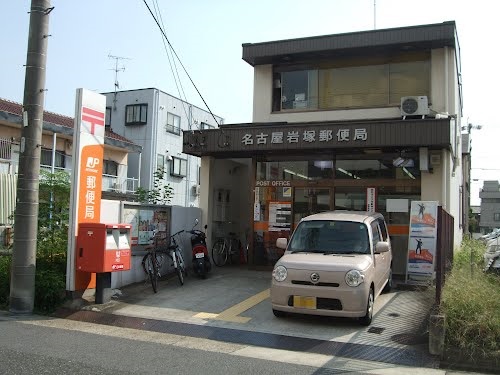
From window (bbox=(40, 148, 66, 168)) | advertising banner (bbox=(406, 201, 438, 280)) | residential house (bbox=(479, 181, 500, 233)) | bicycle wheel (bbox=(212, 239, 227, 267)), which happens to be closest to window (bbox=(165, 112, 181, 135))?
window (bbox=(40, 148, 66, 168))

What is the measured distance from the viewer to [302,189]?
12.7 meters

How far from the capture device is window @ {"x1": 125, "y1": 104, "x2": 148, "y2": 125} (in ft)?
102

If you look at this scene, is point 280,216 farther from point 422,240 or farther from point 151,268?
point 151,268

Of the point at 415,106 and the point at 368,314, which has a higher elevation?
the point at 415,106

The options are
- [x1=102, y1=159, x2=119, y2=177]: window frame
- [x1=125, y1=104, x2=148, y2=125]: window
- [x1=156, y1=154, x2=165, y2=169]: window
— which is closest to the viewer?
[x1=102, y1=159, x2=119, y2=177]: window frame

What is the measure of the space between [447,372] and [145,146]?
2734 centimetres

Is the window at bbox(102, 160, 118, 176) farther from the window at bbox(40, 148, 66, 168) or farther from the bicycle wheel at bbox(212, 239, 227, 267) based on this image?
the bicycle wheel at bbox(212, 239, 227, 267)

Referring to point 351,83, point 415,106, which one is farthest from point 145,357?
point 351,83

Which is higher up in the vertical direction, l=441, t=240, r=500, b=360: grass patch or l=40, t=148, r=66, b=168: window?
l=40, t=148, r=66, b=168: window

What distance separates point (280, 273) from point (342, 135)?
4.75 metres

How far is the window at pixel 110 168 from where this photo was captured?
26953 millimetres

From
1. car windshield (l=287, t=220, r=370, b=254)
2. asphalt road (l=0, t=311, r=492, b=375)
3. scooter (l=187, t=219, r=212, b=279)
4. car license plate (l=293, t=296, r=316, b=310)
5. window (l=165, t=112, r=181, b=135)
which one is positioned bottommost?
asphalt road (l=0, t=311, r=492, b=375)

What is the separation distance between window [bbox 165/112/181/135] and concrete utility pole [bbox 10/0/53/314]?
2379 cm

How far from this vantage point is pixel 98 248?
28.0ft
